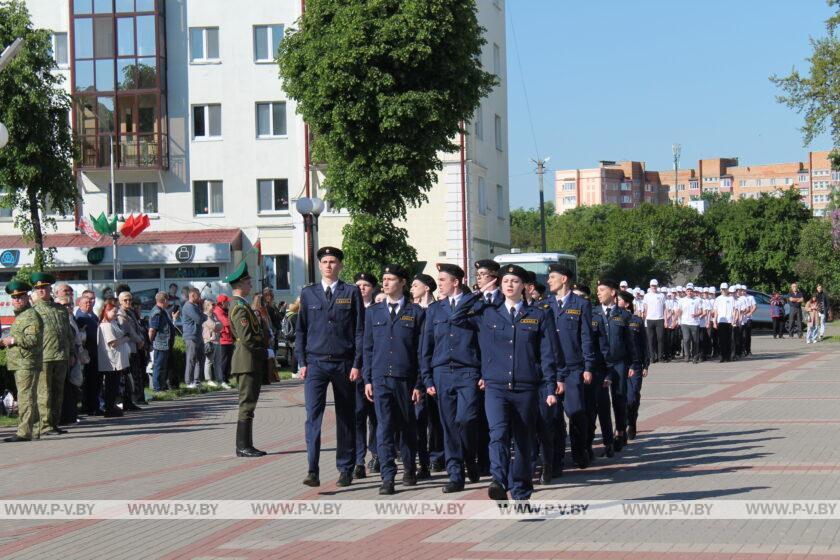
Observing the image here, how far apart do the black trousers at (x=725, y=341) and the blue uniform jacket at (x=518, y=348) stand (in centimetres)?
2237

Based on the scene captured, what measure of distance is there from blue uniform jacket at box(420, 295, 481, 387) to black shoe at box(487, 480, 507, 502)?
1203 mm

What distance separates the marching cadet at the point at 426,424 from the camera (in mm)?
11820

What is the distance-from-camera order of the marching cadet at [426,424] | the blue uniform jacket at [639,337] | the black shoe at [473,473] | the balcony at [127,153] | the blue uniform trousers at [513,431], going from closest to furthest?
the blue uniform trousers at [513,431]
the black shoe at [473,473]
the marching cadet at [426,424]
the blue uniform jacket at [639,337]
the balcony at [127,153]

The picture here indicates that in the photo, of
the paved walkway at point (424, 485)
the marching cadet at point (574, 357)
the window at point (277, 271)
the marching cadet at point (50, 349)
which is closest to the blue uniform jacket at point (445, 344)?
the paved walkway at point (424, 485)

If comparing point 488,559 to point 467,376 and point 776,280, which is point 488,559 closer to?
point 467,376

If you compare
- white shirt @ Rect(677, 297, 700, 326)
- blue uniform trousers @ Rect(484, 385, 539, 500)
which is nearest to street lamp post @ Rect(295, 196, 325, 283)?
white shirt @ Rect(677, 297, 700, 326)

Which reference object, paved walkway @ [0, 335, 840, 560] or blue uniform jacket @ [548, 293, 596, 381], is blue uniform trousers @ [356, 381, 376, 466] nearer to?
paved walkway @ [0, 335, 840, 560]

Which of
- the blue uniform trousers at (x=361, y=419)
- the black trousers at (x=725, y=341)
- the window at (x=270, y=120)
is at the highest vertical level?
the window at (x=270, y=120)

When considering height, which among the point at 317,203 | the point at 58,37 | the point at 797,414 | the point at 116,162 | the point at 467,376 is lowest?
the point at 797,414

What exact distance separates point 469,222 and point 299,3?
1112 centimetres

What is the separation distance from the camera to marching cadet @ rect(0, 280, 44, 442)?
Answer: 15266 mm

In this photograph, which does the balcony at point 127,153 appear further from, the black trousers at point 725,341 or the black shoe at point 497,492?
the black shoe at point 497,492

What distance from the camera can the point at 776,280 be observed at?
3204 inches

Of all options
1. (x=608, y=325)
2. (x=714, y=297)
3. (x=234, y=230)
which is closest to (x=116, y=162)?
(x=234, y=230)
